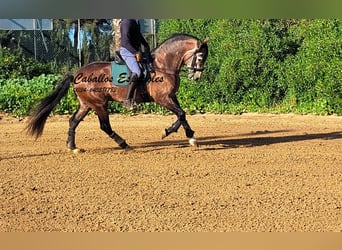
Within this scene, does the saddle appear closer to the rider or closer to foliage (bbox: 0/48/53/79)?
the rider

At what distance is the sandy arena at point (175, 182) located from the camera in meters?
4.87

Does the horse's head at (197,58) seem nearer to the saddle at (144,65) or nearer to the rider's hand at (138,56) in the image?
the saddle at (144,65)

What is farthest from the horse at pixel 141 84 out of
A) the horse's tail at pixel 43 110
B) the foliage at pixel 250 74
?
the foliage at pixel 250 74

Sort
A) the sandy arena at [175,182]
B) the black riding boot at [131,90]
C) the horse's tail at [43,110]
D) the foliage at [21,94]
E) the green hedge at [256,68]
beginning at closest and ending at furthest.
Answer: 1. the sandy arena at [175,182]
2. the black riding boot at [131,90]
3. the horse's tail at [43,110]
4. the foliage at [21,94]
5. the green hedge at [256,68]

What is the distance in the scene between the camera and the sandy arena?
4871 millimetres

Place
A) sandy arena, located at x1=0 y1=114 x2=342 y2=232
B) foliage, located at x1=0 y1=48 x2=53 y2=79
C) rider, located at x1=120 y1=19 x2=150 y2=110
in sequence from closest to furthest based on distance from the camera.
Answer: sandy arena, located at x1=0 y1=114 x2=342 y2=232, rider, located at x1=120 y1=19 x2=150 y2=110, foliage, located at x1=0 y1=48 x2=53 y2=79

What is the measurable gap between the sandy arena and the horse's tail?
42cm

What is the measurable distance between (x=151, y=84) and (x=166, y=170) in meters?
2.07

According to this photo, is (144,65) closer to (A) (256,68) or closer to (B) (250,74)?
(B) (250,74)

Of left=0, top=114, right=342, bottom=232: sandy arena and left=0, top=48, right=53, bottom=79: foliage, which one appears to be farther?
left=0, top=48, right=53, bottom=79: foliage

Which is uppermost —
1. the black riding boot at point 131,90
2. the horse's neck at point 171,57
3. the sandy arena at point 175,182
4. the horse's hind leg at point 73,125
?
the horse's neck at point 171,57

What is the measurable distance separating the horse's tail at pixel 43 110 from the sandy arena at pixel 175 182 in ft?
1.36

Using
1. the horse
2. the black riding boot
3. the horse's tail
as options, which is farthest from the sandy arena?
the black riding boot

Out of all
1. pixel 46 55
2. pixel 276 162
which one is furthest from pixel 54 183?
pixel 46 55
